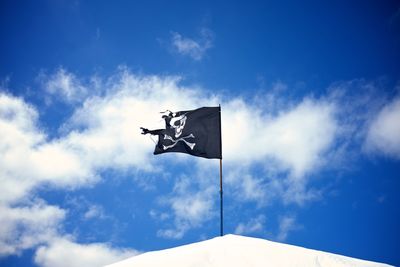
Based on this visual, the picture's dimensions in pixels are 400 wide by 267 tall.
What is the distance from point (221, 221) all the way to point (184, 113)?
5649 millimetres

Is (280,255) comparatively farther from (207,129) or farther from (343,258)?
(207,129)

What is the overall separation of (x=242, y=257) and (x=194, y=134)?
311 inches

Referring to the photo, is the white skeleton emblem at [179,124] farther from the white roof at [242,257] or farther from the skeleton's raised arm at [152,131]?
the white roof at [242,257]

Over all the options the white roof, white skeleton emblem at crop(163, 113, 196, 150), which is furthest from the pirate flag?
the white roof

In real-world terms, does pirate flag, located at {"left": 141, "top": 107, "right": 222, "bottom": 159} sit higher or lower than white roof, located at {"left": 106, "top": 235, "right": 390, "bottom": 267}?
higher

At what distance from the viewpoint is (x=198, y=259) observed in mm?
7336

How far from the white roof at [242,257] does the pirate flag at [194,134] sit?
19.8ft

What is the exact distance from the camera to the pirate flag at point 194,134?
1425cm

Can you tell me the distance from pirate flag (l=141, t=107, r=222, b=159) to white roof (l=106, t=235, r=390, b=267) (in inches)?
238

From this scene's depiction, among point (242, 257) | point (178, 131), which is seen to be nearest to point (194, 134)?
point (178, 131)

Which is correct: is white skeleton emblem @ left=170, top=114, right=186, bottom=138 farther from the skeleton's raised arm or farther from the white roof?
the white roof

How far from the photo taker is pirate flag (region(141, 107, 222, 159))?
14.2 metres

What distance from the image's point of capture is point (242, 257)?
746 centimetres

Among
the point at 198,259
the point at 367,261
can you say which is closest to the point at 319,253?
the point at 367,261
